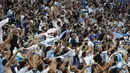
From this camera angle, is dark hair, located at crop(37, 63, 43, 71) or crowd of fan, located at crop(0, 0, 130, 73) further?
crowd of fan, located at crop(0, 0, 130, 73)

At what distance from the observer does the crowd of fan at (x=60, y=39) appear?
35.5 feet

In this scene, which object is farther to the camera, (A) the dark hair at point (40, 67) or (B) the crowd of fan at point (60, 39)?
(B) the crowd of fan at point (60, 39)

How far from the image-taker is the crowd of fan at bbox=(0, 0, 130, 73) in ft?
35.5

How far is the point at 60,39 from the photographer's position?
1474 centimetres

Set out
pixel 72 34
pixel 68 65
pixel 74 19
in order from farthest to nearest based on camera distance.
Answer: pixel 74 19 → pixel 72 34 → pixel 68 65

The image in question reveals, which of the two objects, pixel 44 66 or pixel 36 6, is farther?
pixel 36 6

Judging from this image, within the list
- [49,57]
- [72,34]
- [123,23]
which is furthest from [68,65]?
[123,23]

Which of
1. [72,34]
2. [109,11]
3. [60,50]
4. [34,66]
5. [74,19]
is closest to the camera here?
[34,66]

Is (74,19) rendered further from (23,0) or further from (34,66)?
(34,66)

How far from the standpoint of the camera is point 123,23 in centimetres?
2305

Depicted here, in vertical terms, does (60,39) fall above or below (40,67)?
above

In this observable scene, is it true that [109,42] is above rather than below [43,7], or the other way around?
below

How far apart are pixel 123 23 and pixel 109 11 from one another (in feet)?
9.11

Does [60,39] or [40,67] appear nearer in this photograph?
[40,67]
